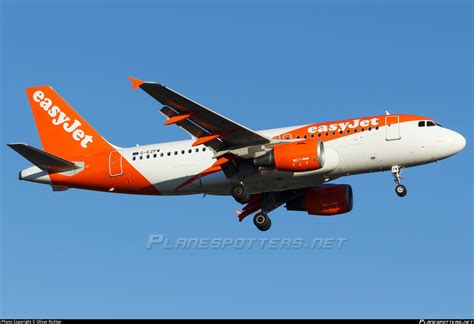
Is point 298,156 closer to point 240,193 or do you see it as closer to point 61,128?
point 240,193

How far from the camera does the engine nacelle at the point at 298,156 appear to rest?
41.5m

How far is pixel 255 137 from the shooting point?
43.0 m

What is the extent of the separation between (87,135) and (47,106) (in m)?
2.86

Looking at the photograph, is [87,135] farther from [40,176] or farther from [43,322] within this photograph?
[43,322]

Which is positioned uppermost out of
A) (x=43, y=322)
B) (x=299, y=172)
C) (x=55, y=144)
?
(x=55, y=144)

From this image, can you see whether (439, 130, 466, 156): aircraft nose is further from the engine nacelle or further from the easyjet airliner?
the engine nacelle

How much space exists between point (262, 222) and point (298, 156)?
6.06 metres

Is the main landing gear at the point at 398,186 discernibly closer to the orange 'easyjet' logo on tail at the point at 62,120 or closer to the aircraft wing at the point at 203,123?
the aircraft wing at the point at 203,123

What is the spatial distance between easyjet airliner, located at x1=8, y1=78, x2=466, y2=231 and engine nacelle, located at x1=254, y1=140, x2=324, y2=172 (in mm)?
44

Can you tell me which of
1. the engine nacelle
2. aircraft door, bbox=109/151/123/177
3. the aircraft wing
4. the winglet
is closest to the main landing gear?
the engine nacelle

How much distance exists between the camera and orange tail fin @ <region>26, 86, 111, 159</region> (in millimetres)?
47781

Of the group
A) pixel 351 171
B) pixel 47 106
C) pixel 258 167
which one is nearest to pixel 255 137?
pixel 258 167

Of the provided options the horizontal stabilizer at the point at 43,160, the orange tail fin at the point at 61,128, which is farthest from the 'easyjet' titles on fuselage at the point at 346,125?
the horizontal stabilizer at the point at 43,160

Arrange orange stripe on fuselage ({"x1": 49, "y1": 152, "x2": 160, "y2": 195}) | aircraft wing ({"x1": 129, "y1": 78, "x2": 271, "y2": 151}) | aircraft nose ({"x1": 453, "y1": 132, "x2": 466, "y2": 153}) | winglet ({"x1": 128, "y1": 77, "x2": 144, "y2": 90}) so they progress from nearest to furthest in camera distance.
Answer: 1. winglet ({"x1": 128, "y1": 77, "x2": 144, "y2": 90})
2. aircraft wing ({"x1": 129, "y1": 78, "x2": 271, "y2": 151})
3. aircraft nose ({"x1": 453, "y1": 132, "x2": 466, "y2": 153})
4. orange stripe on fuselage ({"x1": 49, "y1": 152, "x2": 160, "y2": 195})
